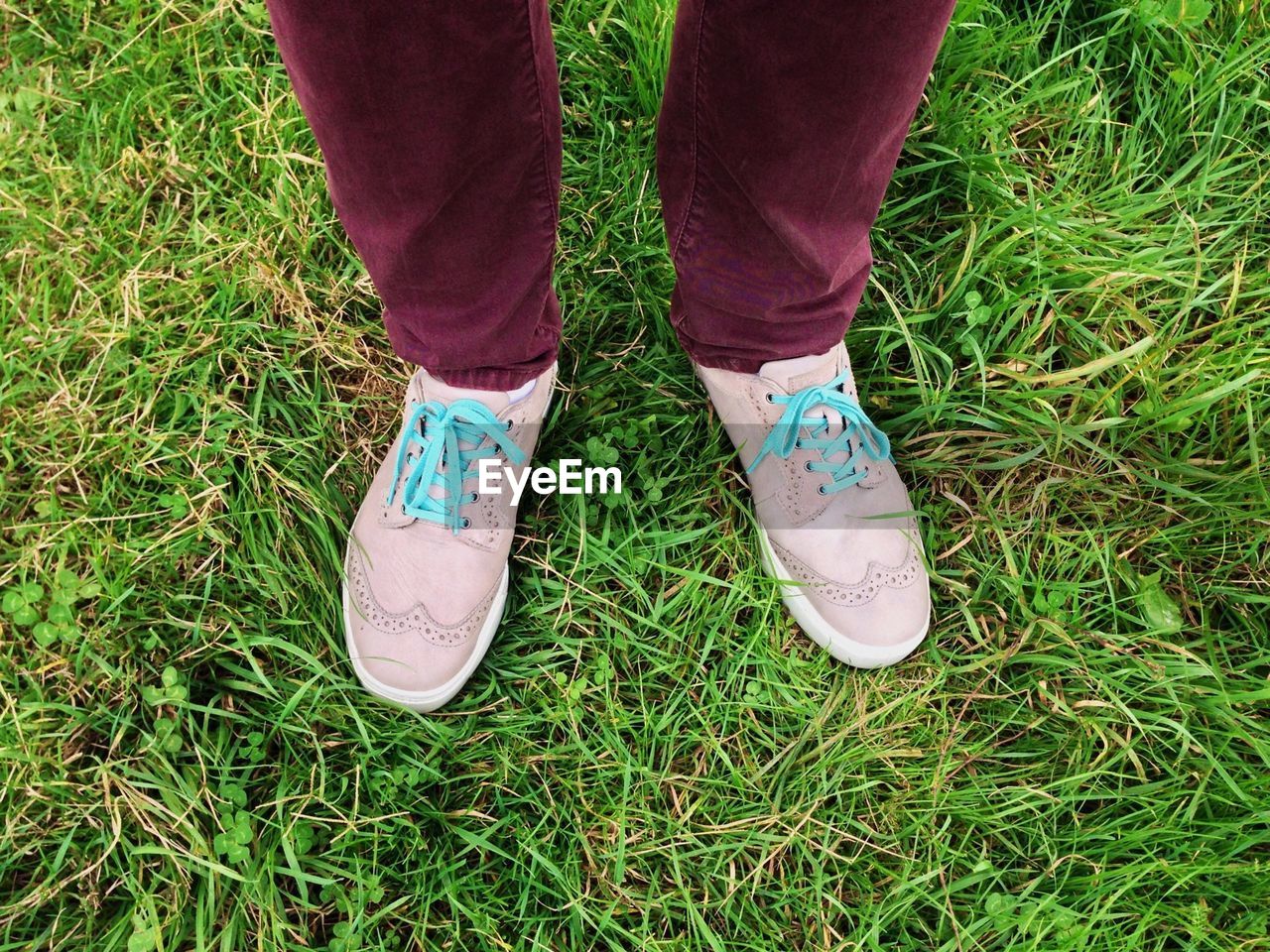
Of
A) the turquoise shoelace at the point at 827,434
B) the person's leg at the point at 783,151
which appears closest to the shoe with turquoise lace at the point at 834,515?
the turquoise shoelace at the point at 827,434

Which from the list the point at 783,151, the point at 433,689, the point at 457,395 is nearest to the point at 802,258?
the point at 783,151

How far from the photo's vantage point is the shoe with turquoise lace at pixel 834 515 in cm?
142

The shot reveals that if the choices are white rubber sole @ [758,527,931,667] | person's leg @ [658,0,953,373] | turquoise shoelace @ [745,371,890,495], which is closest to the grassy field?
white rubber sole @ [758,527,931,667]

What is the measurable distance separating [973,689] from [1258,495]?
0.62m

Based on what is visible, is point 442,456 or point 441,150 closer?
point 441,150

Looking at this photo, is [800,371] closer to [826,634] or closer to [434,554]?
[826,634]

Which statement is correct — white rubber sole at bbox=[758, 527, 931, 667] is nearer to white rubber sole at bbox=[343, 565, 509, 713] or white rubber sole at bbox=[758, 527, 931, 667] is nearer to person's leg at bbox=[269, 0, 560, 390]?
white rubber sole at bbox=[343, 565, 509, 713]

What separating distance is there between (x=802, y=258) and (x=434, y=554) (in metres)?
0.76

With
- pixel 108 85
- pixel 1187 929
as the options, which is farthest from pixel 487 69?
pixel 1187 929

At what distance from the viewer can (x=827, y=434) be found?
144 centimetres

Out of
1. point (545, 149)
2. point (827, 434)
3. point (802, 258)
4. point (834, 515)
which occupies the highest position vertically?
point (545, 149)

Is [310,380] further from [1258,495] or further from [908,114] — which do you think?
[1258,495]

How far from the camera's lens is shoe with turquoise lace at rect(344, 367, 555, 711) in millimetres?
1362

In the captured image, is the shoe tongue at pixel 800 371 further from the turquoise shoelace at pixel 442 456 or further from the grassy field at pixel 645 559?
the turquoise shoelace at pixel 442 456
